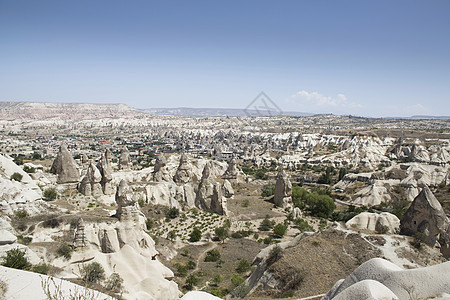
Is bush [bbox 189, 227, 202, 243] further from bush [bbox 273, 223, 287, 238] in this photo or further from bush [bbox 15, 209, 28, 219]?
bush [bbox 15, 209, 28, 219]

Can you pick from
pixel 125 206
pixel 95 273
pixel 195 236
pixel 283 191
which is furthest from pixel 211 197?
pixel 95 273

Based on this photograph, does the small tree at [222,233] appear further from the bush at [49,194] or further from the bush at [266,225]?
the bush at [49,194]

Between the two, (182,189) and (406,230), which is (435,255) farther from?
(182,189)

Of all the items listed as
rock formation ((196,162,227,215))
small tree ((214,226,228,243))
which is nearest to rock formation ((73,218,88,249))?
small tree ((214,226,228,243))

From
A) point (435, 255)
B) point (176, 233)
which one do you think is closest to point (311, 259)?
point (435, 255)

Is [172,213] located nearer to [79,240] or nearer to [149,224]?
[149,224]

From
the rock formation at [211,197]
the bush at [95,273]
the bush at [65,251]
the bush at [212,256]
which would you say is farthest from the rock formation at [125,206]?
the rock formation at [211,197]
